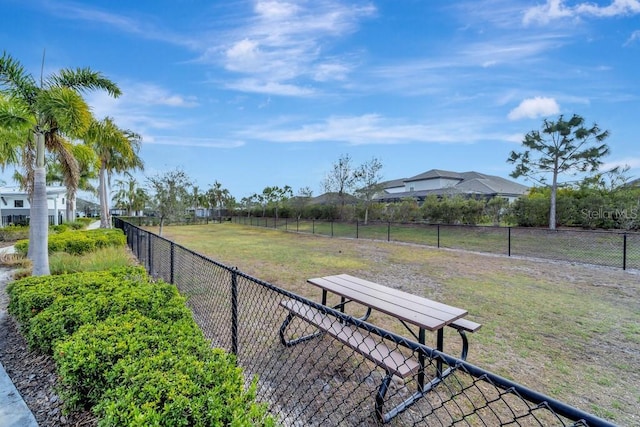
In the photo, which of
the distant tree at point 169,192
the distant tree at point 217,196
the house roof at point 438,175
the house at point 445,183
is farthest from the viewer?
the distant tree at point 217,196


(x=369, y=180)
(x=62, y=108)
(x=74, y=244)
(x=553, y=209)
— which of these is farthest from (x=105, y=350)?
(x=369, y=180)

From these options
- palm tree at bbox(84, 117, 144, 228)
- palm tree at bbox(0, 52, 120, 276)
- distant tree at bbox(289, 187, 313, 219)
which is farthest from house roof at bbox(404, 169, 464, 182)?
palm tree at bbox(0, 52, 120, 276)

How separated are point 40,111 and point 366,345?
7.41m

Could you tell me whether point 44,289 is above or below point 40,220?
below

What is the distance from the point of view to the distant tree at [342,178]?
25188 mm

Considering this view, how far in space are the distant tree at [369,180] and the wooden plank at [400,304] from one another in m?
19.8

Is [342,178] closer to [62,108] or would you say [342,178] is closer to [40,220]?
[62,108]

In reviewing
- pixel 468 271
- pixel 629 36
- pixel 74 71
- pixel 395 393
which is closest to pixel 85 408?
pixel 395 393

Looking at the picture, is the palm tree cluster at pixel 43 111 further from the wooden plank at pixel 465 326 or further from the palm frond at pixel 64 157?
the wooden plank at pixel 465 326

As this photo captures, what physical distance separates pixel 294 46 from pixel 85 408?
34.1 ft

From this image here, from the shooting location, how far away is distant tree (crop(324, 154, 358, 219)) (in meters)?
25.2

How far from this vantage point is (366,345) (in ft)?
7.88

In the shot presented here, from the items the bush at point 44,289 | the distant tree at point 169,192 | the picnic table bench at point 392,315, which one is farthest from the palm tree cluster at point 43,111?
the distant tree at point 169,192

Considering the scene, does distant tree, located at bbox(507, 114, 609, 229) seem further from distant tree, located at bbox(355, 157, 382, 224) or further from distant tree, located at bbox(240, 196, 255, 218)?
distant tree, located at bbox(240, 196, 255, 218)
